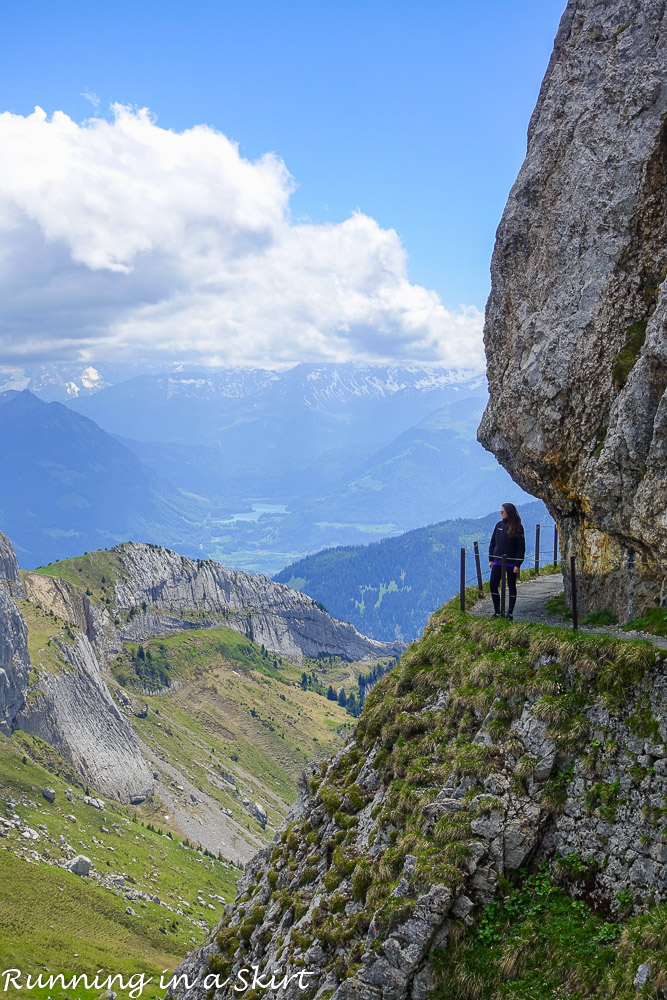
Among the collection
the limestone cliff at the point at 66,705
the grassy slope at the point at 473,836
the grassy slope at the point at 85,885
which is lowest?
the grassy slope at the point at 85,885

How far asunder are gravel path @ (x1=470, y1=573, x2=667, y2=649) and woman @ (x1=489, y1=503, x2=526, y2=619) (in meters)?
1.07

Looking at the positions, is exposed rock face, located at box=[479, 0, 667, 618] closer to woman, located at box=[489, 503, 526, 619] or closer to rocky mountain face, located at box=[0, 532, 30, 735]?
woman, located at box=[489, 503, 526, 619]

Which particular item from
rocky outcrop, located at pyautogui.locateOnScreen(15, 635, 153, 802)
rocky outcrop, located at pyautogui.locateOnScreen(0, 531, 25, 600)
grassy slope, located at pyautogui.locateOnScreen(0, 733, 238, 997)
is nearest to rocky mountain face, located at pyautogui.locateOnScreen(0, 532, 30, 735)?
rocky outcrop, located at pyautogui.locateOnScreen(15, 635, 153, 802)

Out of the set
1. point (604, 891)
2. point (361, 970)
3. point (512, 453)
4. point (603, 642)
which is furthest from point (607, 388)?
point (361, 970)

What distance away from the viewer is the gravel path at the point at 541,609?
17359 millimetres

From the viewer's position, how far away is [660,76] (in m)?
19.1

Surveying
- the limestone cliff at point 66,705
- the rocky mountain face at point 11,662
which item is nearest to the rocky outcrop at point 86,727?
the limestone cliff at point 66,705

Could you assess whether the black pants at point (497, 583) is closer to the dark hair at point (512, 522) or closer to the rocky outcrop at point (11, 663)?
the dark hair at point (512, 522)

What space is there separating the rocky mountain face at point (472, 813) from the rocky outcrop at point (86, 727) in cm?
14911

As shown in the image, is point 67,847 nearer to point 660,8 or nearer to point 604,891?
point 604,891

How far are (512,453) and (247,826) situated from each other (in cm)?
16745

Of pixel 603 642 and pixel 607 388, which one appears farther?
pixel 607 388

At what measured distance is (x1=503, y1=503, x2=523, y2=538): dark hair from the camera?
21.8m

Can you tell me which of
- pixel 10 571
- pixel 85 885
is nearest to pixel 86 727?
pixel 10 571
